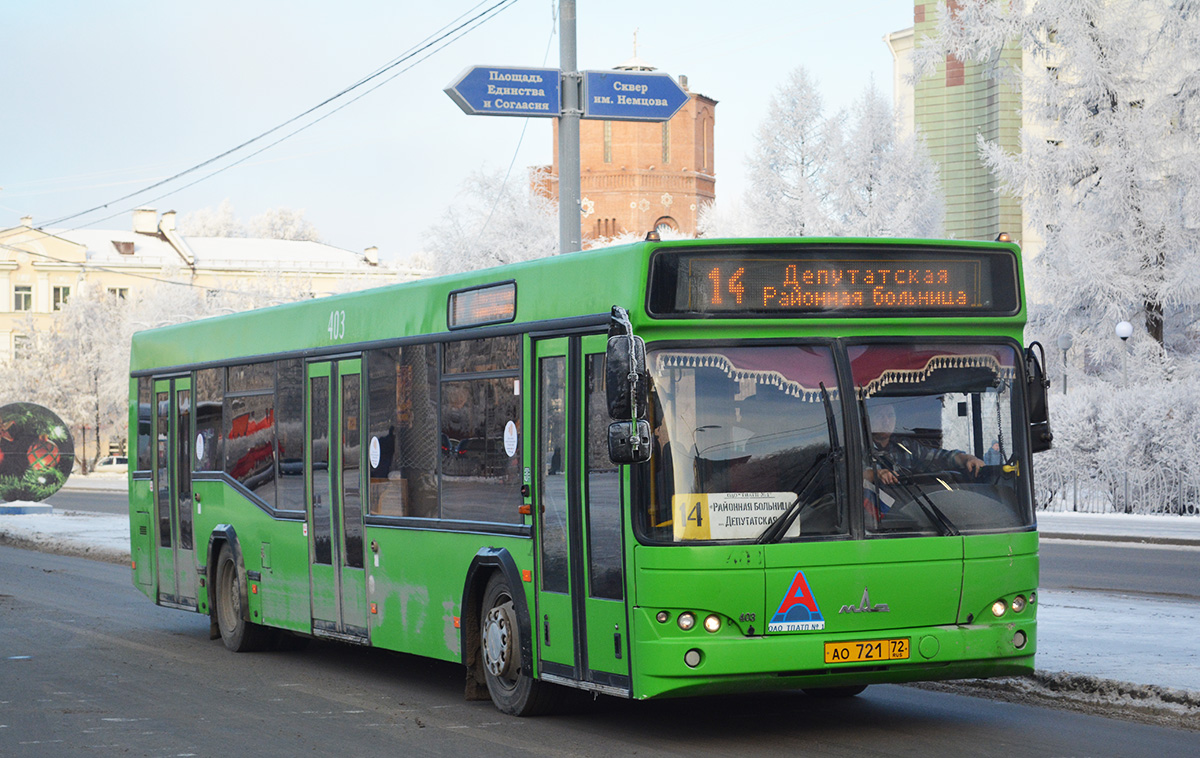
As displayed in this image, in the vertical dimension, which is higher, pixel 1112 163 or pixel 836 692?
pixel 1112 163

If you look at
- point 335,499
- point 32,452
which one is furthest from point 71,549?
point 335,499

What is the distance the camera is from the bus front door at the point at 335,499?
37.7 ft

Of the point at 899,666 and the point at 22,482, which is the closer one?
the point at 899,666

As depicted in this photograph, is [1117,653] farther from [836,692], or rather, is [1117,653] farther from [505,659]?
[505,659]

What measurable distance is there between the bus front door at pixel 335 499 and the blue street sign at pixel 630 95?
4997 mm

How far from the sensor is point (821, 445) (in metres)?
8.18

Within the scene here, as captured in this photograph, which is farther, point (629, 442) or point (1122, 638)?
point (1122, 638)

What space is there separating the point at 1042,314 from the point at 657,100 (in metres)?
20.6

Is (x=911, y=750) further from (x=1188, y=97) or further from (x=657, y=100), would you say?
(x=1188, y=97)

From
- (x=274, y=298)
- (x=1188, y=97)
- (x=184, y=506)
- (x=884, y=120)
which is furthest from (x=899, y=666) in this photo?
(x=274, y=298)

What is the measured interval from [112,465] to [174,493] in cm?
7402

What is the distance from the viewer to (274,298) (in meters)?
82.9

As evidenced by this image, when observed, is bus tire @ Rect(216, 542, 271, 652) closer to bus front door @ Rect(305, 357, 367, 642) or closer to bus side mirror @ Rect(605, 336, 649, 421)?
bus front door @ Rect(305, 357, 367, 642)

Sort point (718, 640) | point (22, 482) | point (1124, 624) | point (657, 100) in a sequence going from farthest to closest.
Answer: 1. point (22, 482)
2. point (657, 100)
3. point (1124, 624)
4. point (718, 640)
